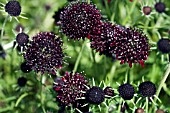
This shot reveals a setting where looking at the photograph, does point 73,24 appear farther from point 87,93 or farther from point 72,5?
point 87,93

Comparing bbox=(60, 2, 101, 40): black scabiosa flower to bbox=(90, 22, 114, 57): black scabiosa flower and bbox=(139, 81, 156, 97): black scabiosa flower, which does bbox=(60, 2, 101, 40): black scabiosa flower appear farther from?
bbox=(139, 81, 156, 97): black scabiosa flower

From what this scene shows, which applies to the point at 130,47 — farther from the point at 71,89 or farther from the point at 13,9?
the point at 13,9

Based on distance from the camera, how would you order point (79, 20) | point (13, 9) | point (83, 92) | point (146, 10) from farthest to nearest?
point (146, 10)
point (13, 9)
point (79, 20)
point (83, 92)

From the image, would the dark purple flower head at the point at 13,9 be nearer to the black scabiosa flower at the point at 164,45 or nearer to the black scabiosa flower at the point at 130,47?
the black scabiosa flower at the point at 130,47

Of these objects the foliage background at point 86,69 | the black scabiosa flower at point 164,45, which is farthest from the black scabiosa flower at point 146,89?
the black scabiosa flower at point 164,45

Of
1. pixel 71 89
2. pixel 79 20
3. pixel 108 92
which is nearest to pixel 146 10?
pixel 79 20

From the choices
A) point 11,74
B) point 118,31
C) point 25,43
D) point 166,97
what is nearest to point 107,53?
point 118,31

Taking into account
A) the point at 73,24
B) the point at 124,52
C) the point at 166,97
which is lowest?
the point at 166,97
